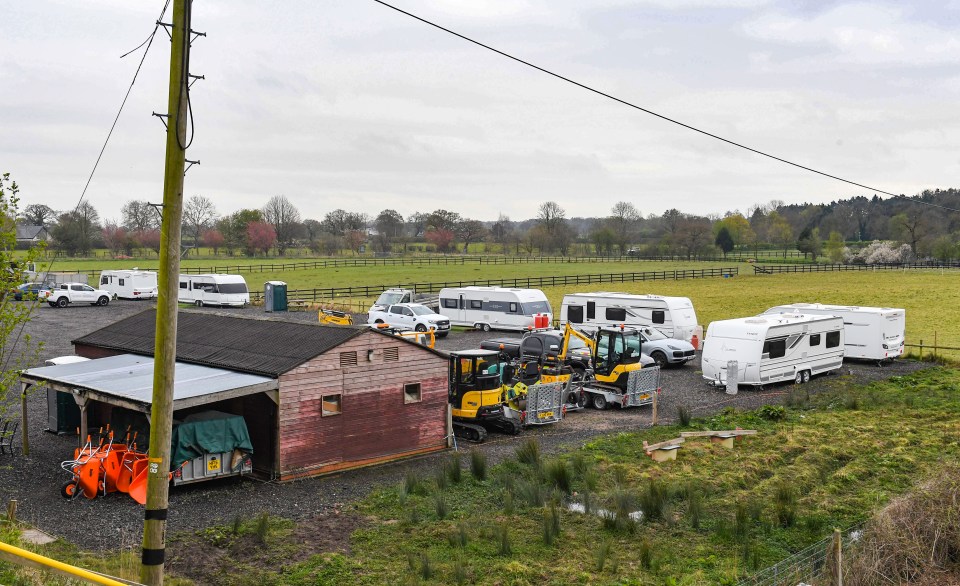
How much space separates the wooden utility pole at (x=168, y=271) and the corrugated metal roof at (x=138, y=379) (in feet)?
21.1

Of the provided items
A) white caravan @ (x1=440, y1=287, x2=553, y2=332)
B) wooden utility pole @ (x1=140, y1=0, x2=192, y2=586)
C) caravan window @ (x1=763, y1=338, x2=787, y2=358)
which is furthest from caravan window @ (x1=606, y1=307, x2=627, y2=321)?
wooden utility pole @ (x1=140, y1=0, x2=192, y2=586)

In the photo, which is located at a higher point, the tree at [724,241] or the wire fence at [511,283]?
the tree at [724,241]

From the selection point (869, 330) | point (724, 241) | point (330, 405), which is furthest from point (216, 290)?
point (724, 241)

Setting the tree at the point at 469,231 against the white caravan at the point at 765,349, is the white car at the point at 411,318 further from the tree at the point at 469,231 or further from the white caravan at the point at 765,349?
the tree at the point at 469,231

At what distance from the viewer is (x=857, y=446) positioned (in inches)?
725

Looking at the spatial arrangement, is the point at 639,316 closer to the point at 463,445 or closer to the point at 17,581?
the point at 463,445

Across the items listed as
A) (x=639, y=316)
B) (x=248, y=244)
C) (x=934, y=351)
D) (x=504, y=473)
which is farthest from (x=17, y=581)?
(x=248, y=244)

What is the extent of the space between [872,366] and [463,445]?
20746mm

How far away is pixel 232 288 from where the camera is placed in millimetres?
54562

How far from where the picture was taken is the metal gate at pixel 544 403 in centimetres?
2109

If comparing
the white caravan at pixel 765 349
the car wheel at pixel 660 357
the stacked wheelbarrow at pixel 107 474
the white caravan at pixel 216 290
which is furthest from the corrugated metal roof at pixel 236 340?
the white caravan at pixel 216 290

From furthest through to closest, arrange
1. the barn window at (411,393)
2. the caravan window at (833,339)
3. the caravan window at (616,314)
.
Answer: the caravan window at (616,314) < the caravan window at (833,339) < the barn window at (411,393)

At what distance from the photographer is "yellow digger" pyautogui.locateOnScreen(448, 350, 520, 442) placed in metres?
20.4

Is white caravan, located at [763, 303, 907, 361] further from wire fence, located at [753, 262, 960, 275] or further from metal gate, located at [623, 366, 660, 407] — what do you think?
wire fence, located at [753, 262, 960, 275]
